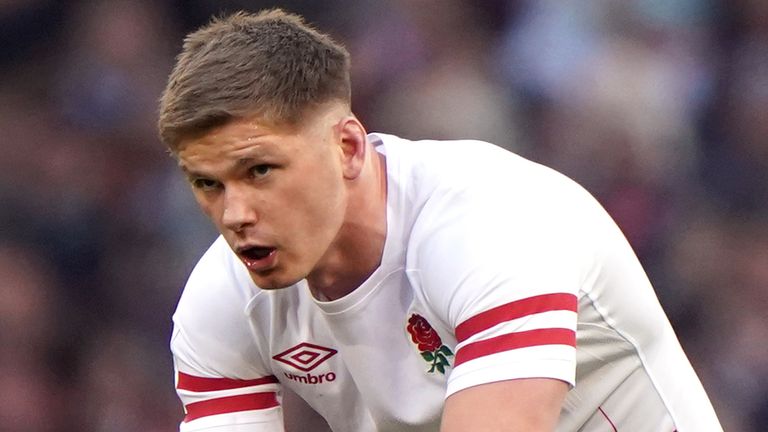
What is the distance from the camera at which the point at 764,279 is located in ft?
15.9

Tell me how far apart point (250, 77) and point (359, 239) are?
39 cm

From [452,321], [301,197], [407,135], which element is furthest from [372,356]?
[407,135]

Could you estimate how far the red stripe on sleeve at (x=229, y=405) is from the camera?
2.74 m

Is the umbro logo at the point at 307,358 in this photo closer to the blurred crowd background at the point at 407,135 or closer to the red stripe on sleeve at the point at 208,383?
the red stripe on sleeve at the point at 208,383

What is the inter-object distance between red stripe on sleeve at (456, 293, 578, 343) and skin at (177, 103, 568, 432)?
0.10m

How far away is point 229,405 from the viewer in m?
2.74

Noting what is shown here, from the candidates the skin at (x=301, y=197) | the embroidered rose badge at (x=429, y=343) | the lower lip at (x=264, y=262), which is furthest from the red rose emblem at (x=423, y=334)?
the lower lip at (x=264, y=262)

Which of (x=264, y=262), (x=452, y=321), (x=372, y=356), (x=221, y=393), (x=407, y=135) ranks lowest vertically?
(x=407, y=135)

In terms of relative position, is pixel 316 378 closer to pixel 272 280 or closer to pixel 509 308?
pixel 272 280

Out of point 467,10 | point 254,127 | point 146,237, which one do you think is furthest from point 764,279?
point 254,127

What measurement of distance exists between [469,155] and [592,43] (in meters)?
2.68

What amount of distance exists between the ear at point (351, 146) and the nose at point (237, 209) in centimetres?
21

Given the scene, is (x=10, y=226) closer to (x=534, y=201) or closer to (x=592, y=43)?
(x=592, y=43)

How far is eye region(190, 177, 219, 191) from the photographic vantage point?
229 cm
